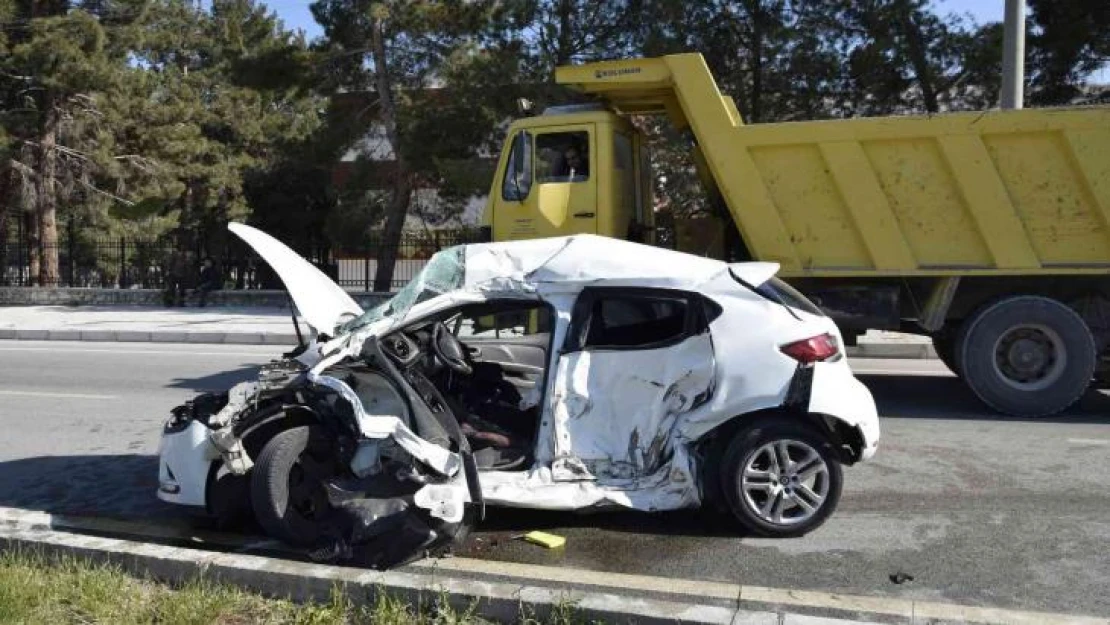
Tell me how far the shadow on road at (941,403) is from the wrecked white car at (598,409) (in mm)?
3746

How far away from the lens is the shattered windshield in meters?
5.11

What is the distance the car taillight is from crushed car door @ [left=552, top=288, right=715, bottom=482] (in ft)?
1.35

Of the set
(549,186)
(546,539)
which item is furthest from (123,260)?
(546,539)

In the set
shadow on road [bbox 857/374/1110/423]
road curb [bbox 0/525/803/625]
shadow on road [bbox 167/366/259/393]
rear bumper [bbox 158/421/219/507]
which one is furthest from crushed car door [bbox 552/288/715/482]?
shadow on road [bbox 167/366/259/393]

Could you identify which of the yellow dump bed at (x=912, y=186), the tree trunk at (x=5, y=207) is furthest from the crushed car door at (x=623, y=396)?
the tree trunk at (x=5, y=207)

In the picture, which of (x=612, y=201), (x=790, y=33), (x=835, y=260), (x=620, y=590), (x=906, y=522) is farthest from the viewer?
(x=790, y=33)

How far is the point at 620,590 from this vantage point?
4.14 m

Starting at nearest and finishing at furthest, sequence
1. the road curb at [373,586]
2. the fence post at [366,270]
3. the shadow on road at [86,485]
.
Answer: the road curb at [373,586] → the shadow on road at [86,485] → the fence post at [366,270]

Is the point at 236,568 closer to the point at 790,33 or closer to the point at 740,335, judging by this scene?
the point at 740,335

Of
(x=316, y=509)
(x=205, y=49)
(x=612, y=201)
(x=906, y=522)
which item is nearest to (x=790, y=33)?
(x=612, y=201)

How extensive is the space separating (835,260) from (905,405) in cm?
158

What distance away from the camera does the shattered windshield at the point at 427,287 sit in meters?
5.11

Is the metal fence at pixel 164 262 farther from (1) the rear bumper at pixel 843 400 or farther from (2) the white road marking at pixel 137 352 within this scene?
(1) the rear bumper at pixel 843 400

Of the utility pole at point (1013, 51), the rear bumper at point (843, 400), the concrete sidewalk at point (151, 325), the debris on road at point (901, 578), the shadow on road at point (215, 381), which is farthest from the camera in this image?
the concrete sidewalk at point (151, 325)
